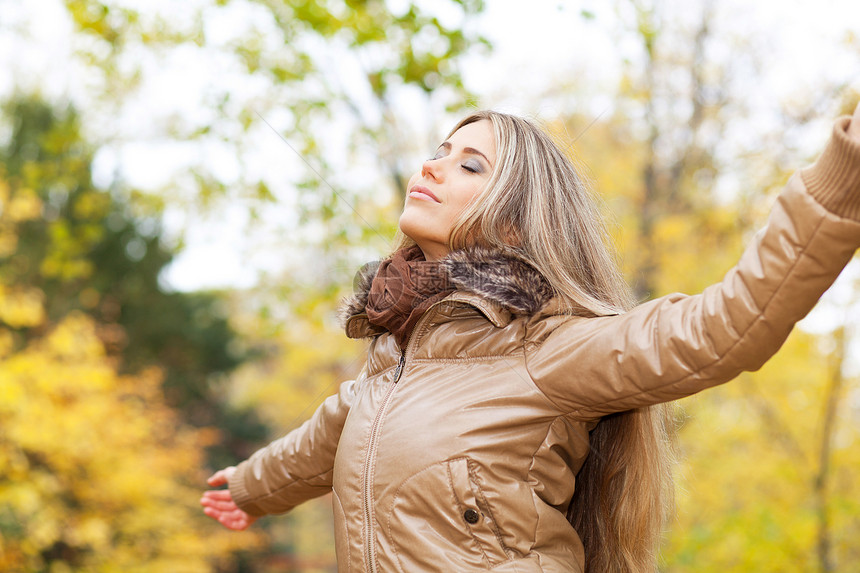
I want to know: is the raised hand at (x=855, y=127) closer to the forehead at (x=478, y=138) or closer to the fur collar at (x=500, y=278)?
the fur collar at (x=500, y=278)

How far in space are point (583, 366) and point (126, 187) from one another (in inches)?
568

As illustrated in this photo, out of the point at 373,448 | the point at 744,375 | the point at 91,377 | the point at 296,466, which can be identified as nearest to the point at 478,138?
the point at 373,448

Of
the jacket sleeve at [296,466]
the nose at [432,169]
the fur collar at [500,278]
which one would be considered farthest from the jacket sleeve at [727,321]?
the jacket sleeve at [296,466]

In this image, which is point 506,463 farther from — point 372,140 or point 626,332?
point 372,140

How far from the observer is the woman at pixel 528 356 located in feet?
4.78

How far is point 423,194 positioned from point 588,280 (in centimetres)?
50

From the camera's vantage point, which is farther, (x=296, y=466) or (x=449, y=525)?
(x=296, y=466)

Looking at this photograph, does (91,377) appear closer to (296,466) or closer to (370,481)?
(296,466)

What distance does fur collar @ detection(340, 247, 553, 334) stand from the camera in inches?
73.0

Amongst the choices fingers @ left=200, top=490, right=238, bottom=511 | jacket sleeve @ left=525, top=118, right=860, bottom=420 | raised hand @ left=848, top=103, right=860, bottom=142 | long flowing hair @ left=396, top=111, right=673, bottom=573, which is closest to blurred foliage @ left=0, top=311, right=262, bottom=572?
fingers @ left=200, top=490, right=238, bottom=511

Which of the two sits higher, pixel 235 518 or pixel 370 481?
pixel 370 481

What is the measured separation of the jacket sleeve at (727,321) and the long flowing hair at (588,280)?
26 centimetres

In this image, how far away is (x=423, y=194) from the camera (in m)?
2.12

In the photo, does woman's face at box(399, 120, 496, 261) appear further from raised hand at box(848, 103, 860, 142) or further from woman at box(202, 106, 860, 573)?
raised hand at box(848, 103, 860, 142)
